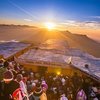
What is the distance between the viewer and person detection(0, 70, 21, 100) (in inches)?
216

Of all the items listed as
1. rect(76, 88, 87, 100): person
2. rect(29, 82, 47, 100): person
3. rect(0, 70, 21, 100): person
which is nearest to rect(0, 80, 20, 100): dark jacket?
rect(0, 70, 21, 100): person

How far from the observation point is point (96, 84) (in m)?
11.7

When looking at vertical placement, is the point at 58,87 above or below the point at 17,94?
below

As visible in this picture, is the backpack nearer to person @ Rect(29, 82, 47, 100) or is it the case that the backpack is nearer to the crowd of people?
the crowd of people

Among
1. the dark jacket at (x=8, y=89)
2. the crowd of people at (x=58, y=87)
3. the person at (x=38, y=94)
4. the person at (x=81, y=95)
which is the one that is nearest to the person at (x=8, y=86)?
the dark jacket at (x=8, y=89)

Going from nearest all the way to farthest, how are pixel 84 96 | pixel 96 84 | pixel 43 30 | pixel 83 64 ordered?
pixel 84 96 < pixel 96 84 < pixel 83 64 < pixel 43 30

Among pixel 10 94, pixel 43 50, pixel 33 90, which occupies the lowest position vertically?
pixel 43 50

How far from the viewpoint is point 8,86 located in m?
5.54

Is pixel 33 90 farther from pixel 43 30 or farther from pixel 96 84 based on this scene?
pixel 43 30

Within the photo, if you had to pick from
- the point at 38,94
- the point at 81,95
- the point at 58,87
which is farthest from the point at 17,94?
the point at 58,87

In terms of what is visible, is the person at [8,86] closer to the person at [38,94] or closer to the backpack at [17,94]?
the backpack at [17,94]

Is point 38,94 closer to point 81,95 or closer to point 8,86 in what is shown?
point 8,86

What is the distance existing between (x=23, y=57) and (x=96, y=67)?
12.9 ft

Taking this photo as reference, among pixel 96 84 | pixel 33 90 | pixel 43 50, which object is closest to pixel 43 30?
pixel 43 50
